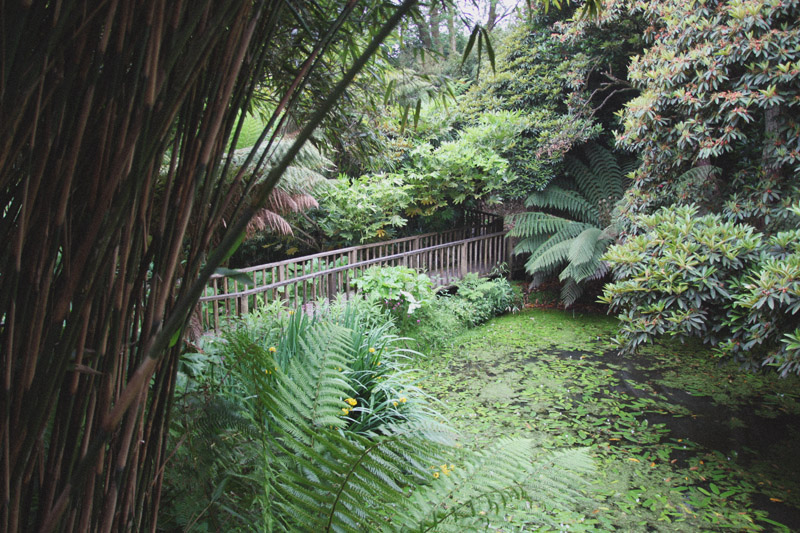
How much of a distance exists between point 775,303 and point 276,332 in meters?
2.77

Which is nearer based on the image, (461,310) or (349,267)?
(349,267)

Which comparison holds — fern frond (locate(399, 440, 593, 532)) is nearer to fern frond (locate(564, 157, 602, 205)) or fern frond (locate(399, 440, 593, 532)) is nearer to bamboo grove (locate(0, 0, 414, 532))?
bamboo grove (locate(0, 0, 414, 532))

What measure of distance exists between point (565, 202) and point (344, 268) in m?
3.55

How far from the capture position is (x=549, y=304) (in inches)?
255

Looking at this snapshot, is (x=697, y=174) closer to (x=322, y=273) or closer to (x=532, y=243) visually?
(x=532, y=243)

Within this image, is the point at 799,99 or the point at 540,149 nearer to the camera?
the point at 799,99

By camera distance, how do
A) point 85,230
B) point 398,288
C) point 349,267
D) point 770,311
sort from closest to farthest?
point 85,230 < point 770,311 < point 398,288 < point 349,267

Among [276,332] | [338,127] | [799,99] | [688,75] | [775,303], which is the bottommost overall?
[276,332]

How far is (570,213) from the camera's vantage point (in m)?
6.95

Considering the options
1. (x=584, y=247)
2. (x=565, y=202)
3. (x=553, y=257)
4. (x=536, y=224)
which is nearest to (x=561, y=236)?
(x=536, y=224)

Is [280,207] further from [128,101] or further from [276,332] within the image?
[128,101]

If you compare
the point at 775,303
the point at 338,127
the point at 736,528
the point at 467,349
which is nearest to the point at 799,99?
the point at 775,303

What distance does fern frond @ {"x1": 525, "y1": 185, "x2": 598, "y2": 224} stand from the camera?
6.54 meters

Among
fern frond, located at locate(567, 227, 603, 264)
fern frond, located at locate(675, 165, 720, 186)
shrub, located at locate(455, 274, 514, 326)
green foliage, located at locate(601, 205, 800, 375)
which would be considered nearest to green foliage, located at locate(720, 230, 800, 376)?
green foliage, located at locate(601, 205, 800, 375)
